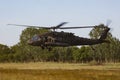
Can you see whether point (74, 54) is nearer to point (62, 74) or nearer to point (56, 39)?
point (56, 39)

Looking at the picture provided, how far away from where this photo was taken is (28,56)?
134 meters

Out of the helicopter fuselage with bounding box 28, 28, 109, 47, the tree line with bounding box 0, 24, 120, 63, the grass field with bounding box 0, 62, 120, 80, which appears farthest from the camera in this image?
the tree line with bounding box 0, 24, 120, 63

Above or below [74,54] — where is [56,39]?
above

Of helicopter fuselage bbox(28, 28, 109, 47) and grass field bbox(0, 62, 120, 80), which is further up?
helicopter fuselage bbox(28, 28, 109, 47)

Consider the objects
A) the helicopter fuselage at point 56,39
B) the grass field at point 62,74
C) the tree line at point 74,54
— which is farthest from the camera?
the tree line at point 74,54

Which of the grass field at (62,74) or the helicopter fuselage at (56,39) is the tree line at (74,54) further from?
the grass field at (62,74)

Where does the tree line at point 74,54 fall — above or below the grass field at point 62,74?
above

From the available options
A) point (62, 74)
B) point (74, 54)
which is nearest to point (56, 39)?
point (62, 74)

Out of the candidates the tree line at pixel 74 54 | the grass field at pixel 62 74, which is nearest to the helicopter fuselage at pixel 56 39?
the grass field at pixel 62 74

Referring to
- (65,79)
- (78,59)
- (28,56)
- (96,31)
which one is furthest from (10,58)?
(65,79)

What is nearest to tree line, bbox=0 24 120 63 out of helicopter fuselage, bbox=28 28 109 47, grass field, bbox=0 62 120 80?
helicopter fuselage, bbox=28 28 109 47

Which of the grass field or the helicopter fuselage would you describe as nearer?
the grass field

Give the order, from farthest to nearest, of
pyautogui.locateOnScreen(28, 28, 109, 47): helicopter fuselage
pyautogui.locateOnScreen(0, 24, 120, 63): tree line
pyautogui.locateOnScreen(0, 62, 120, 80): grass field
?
pyautogui.locateOnScreen(0, 24, 120, 63): tree line, pyautogui.locateOnScreen(28, 28, 109, 47): helicopter fuselage, pyautogui.locateOnScreen(0, 62, 120, 80): grass field

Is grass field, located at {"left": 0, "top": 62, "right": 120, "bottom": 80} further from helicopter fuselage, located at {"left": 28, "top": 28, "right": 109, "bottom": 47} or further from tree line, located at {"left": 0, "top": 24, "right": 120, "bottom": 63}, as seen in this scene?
tree line, located at {"left": 0, "top": 24, "right": 120, "bottom": 63}
